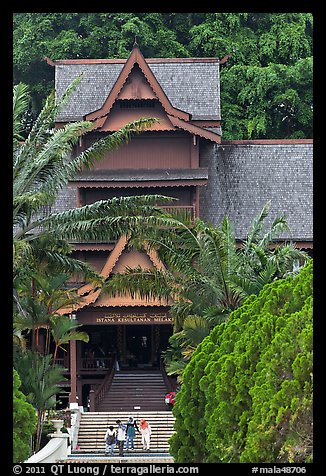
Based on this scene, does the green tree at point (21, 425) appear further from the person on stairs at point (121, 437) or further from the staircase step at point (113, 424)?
the staircase step at point (113, 424)

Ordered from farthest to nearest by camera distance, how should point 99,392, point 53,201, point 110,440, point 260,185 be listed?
point 260,185
point 99,392
point 110,440
point 53,201

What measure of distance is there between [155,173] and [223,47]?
12737 mm

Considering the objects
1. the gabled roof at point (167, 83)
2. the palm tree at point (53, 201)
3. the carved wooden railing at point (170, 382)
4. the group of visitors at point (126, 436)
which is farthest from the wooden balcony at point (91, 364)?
the palm tree at point (53, 201)

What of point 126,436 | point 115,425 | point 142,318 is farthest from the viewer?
point 142,318

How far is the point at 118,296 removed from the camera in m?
39.3

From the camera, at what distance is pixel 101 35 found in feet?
180

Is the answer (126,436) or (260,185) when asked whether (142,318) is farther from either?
(260,185)

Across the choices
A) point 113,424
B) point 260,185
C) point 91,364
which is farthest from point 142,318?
point 260,185

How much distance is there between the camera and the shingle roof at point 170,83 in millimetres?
46188

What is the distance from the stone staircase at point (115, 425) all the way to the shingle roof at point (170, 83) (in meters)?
13.0
